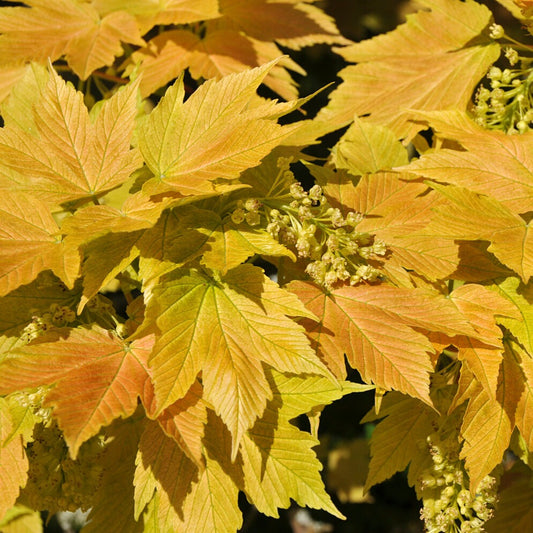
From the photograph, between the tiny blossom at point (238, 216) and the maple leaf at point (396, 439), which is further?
the maple leaf at point (396, 439)

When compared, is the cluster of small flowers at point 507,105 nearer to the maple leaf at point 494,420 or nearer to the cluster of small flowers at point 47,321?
the maple leaf at point 494,420

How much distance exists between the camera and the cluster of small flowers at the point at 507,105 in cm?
99

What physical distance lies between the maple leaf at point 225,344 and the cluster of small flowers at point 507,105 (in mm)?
455

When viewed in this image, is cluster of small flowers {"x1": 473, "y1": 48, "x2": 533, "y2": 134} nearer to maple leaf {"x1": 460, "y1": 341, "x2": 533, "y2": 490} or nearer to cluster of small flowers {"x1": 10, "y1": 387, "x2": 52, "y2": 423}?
maple leaf {"x1": 460, "y1": 341, "x2": 533, "y2": 490}

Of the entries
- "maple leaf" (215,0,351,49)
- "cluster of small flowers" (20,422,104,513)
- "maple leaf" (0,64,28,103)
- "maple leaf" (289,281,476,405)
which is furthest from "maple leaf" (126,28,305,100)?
"cluster of small flowers" (20,422,104,513)

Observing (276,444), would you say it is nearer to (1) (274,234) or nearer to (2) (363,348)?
(2) (363,348)

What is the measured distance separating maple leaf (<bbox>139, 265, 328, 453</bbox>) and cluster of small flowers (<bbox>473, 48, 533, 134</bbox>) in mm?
455

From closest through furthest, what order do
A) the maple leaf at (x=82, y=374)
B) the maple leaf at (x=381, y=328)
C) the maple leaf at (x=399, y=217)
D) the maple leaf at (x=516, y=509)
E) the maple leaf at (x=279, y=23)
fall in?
the maple leaf at (x=82, y=374) < the maple leaf at (x=381, y=328) < the maple leaf at (x=399, y=217) < the maple leaf at (x=516, y=509) < the maple leaf at (x=279, y=23)

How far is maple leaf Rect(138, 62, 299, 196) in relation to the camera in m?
0.82

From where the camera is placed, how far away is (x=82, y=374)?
30.1 inches

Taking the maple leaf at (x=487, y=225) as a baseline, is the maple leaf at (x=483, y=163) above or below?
above

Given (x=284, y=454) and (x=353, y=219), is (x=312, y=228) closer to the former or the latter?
(x=353, y=219)

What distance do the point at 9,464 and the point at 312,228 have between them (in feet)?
1.55

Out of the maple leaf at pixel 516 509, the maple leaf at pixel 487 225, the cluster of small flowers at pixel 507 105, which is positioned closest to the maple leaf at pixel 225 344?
the maple leaf at pixel 487 225
